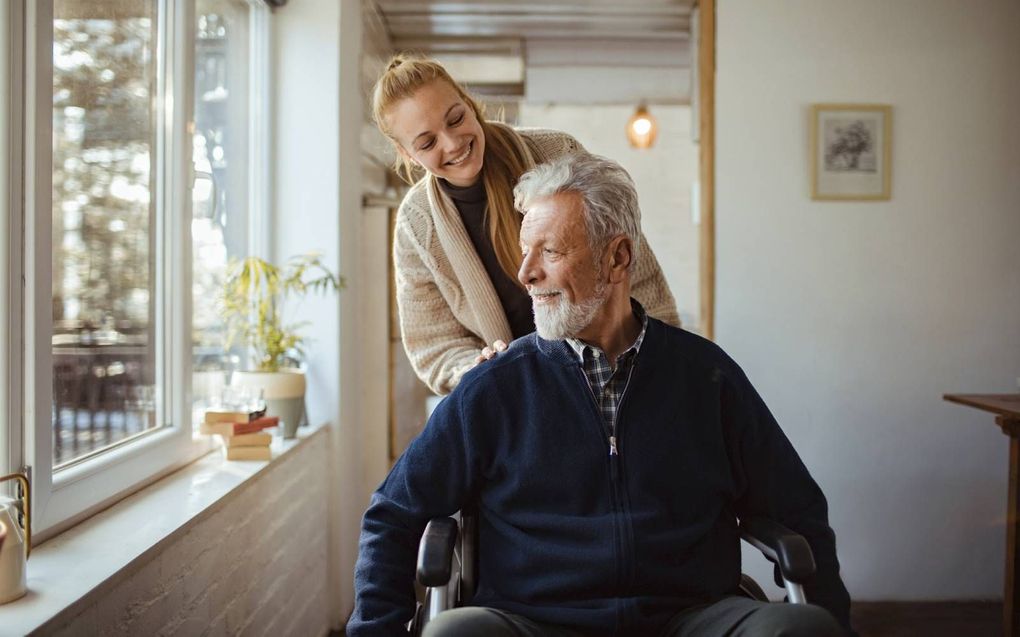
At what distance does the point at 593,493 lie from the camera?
1.61m

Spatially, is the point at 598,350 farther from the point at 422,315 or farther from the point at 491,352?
the point at 422,315

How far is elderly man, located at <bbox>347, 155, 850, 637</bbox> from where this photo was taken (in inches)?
60.9

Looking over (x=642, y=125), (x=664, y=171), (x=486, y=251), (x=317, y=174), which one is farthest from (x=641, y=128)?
(x=486, y=251)

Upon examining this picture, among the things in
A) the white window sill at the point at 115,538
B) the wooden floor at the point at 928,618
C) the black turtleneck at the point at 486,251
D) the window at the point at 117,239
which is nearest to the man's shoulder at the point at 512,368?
the black turtleneck at the point at 486,251

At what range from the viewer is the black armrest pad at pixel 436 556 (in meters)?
1.45

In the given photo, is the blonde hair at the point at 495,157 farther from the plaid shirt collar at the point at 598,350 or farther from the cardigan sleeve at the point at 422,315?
the plaid shirt collar at the point at 598,350

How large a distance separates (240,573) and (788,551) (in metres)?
1.40

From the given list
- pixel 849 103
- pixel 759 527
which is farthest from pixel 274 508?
pixel 849 103

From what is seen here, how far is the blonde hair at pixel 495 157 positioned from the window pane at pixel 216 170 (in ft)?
2.75

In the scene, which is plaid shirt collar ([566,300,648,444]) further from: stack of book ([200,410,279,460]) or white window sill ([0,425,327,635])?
stack of book ([200,410,279,460])

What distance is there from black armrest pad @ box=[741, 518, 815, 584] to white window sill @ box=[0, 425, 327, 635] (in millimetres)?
1154

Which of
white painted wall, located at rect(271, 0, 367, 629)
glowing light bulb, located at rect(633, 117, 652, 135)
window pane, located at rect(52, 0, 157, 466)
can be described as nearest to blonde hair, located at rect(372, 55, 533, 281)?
window pane, located at rect(52, 0, 157, 466)

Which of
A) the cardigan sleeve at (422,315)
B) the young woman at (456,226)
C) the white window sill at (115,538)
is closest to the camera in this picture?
the white window sill at (115,538)

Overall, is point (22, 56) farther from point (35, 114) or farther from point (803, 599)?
point (803, 599)
